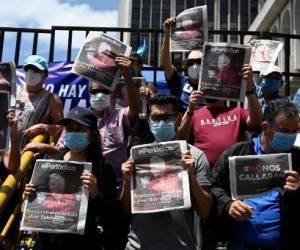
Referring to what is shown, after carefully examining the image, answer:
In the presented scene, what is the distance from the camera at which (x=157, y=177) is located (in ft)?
10.7

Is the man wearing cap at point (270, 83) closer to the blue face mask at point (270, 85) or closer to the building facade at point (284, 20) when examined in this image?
the blue face mask at point (270, 85)

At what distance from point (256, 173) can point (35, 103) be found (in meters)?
2.59

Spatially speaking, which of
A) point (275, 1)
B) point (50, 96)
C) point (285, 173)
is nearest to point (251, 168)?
point (285, 173)

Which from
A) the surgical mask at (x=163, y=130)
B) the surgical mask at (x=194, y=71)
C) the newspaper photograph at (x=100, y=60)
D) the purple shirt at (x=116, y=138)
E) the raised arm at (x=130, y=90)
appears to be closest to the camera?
the surgical mask at (x=163, y=130)

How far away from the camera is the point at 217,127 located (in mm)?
4293

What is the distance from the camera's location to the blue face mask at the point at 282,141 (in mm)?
3211

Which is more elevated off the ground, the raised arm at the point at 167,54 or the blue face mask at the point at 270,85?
the raised arm at the point at 167,54

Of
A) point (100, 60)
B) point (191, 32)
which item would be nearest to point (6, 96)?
point (100, 60)

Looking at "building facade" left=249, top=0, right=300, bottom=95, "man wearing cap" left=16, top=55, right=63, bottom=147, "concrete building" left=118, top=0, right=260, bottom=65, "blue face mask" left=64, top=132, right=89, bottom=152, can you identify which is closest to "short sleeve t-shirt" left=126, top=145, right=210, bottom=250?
"blue face mask" left=64, top=132, right=89, bottom=152

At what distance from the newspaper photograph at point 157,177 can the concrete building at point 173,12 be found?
56.1 m

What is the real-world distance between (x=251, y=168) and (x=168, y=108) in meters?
0.79

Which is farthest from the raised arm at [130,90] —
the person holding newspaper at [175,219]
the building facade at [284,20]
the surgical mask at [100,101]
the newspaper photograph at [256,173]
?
the building facade at [284,20]

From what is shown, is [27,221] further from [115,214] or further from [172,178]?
[172,178]

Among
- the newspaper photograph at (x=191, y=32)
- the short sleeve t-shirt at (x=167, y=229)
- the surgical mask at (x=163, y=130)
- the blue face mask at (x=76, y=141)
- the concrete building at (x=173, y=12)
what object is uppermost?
the concrete building at (x=173, y=12)
